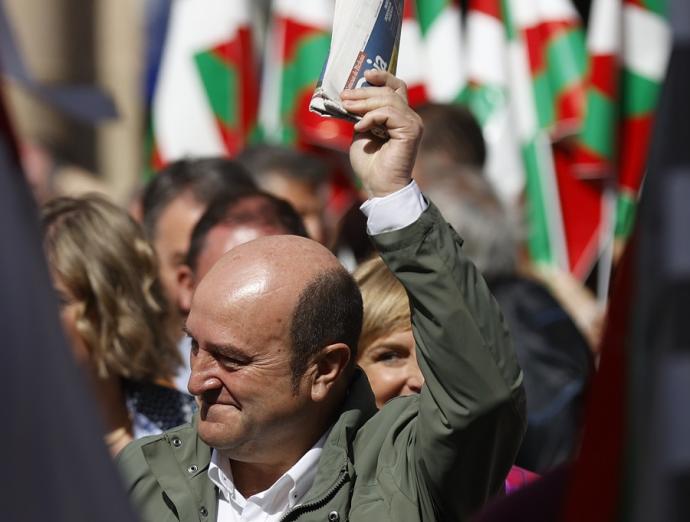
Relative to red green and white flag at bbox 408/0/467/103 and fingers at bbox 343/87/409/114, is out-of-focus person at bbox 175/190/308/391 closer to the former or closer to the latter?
fingers at bbox 343/87/409/114

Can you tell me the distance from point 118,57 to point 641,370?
30.2ft

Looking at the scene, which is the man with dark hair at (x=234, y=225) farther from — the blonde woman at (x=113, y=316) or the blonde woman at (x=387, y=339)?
the blonde woman at (x=387, y=339)

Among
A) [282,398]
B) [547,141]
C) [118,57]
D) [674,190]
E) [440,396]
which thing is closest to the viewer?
[674,190]

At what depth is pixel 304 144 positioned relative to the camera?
21.7ft

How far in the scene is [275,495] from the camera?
8.46 ft

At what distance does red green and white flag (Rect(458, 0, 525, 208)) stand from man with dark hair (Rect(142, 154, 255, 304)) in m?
1.94

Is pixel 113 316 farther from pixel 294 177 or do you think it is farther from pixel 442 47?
pixel 442 47

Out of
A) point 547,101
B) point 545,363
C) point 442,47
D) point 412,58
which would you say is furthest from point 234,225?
point 442,47

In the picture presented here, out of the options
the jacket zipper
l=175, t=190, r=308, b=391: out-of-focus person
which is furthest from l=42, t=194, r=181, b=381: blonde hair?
the jacket zipper

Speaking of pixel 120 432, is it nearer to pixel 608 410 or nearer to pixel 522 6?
pixel 608 410

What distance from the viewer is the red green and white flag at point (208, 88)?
273 inches

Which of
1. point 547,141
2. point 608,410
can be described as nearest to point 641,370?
point 608,410

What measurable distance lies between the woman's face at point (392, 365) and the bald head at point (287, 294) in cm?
57

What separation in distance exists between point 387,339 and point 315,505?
2.58 ft
